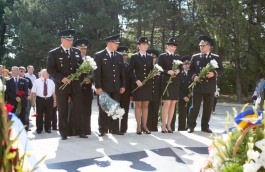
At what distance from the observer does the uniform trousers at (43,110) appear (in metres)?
9.15

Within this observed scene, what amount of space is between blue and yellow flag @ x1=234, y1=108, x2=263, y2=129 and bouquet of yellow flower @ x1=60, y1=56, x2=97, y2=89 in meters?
4.66

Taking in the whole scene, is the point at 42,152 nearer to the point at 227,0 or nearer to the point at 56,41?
the point at 227,0

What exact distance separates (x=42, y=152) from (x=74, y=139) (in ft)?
3.54

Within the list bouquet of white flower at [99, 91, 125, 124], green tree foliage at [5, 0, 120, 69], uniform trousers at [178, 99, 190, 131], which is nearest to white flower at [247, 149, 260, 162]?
bouquet of white flower at [99, 91, 125, 124]

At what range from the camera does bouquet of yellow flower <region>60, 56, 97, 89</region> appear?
6.66m

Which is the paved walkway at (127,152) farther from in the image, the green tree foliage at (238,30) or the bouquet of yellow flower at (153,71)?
the green tree foliage at (238,30)

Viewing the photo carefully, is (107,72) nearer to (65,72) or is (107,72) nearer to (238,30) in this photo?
(65,72)

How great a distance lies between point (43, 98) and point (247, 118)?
24.7 ft

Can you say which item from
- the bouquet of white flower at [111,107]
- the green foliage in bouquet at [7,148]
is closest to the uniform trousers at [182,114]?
the bouquet of white flower at [111,107]

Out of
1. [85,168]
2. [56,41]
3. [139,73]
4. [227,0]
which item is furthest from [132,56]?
[56,41]

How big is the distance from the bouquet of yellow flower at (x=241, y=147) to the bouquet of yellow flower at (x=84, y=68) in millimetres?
4580

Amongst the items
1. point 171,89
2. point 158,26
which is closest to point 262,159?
point 171,89

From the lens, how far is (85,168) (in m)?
5.07

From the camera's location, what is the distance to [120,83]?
299 inches
